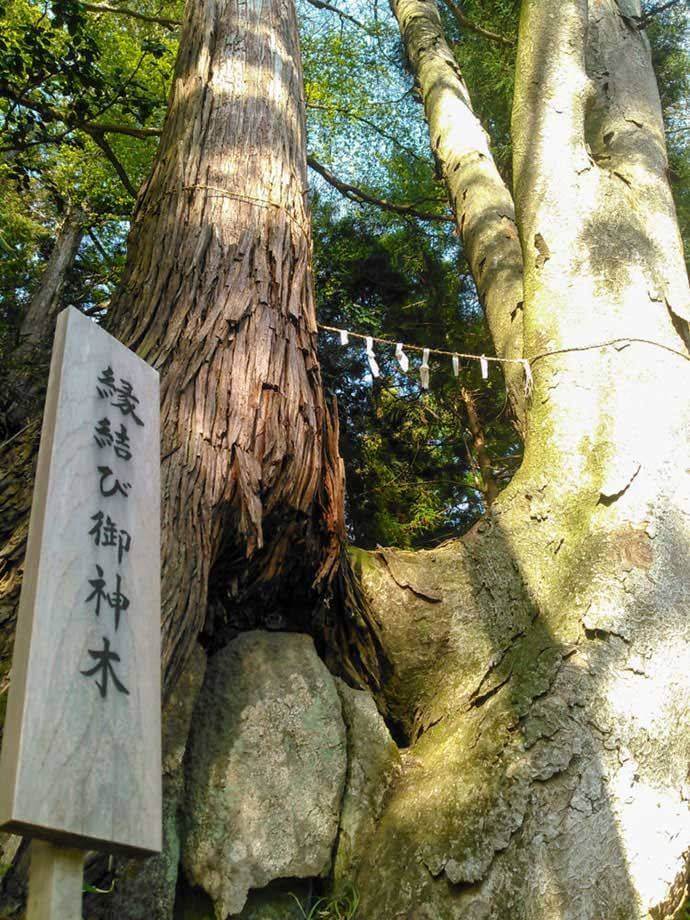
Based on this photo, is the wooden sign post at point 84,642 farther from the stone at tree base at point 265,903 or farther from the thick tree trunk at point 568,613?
the thick tree trunk at point 568,613

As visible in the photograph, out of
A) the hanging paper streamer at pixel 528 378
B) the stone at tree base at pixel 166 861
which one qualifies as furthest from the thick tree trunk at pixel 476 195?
the stone at tree base at pixel 166 861

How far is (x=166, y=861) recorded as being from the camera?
2234mm

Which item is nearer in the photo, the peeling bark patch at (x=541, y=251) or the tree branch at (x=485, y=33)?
the peeling bark patch at (x=541, y=251)

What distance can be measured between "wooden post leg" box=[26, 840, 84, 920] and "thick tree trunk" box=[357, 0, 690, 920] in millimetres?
1094

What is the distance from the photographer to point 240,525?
8.54 feet

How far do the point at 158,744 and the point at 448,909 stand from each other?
3.38 ft

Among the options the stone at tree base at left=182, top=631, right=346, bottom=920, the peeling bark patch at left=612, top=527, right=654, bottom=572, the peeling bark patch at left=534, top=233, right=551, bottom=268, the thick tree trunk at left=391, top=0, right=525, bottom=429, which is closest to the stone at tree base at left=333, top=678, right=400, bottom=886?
the stone at tree base at left=182, top=631, right=346, bottom=920

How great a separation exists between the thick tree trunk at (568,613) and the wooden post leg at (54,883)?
1094 mm

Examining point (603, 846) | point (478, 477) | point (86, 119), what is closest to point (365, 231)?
point (478, 477)

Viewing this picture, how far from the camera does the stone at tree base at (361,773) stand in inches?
96.5

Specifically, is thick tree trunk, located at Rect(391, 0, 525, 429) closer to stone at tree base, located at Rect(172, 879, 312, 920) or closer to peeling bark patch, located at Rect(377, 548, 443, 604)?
peeling bark patch, located at Rect(377, 548, 443, 604)

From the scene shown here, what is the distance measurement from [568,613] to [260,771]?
1.13 m

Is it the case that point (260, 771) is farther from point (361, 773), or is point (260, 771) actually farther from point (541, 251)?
point (541, 251)

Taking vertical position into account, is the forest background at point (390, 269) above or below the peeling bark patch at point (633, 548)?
above
